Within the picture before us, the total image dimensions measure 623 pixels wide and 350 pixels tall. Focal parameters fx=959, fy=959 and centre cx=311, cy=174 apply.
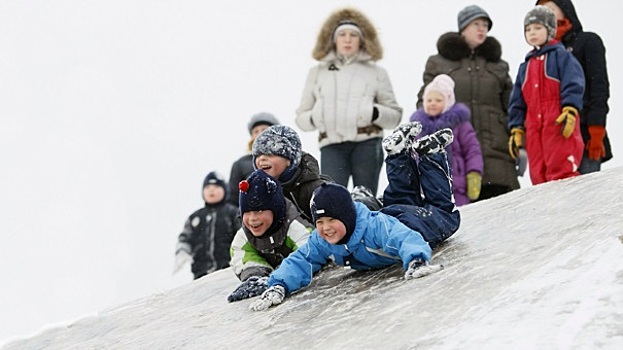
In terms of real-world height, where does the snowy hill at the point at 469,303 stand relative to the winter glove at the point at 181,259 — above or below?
above

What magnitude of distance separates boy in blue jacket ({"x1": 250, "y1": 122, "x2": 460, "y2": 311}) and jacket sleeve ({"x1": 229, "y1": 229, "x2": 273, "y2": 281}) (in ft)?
1.44

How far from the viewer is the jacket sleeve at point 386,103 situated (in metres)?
7.91

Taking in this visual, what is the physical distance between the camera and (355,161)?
7.81 m

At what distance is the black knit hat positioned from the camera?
14.5ft

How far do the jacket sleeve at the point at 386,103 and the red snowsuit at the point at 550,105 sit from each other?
1.17 meters

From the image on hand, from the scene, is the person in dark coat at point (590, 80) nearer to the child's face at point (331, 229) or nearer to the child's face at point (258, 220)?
the child's face at point (258, 220)

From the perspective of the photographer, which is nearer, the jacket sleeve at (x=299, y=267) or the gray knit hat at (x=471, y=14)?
the jacket sleeve at (x=299, y=267)

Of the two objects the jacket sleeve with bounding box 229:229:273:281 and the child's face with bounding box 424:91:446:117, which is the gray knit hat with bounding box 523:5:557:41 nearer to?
the child's face with bounding box 424:91:446:117

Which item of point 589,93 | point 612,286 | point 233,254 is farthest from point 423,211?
point 589,93

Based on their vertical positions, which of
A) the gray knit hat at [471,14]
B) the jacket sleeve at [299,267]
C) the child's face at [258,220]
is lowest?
the jacket sleeve at [299,267]

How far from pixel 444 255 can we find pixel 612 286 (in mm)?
1628

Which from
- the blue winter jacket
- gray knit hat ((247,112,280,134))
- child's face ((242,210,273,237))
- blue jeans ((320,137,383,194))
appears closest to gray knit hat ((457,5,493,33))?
blue jeans ((320,137,383,194))

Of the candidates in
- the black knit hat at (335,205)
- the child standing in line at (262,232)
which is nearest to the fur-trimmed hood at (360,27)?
the child standing in line at (262,232)

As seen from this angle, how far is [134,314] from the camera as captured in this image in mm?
5852
